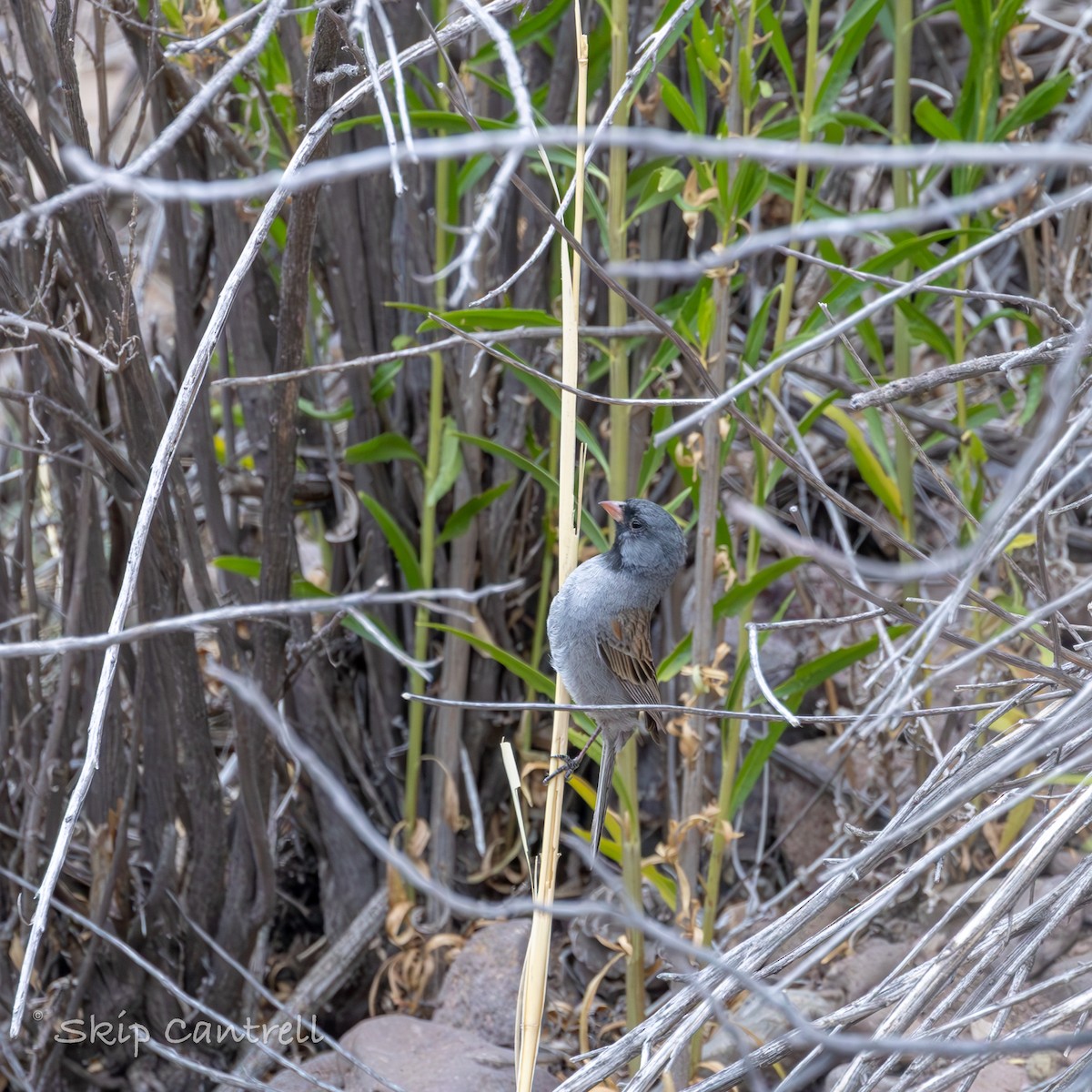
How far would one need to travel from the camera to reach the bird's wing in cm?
285

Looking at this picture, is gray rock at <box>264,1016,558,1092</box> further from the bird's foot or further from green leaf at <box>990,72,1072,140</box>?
green leaf at <box>990,72,1072,140</box>

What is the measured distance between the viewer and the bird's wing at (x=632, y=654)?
285cm

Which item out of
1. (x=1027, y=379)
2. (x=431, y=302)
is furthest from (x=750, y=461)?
(x=431, y=302)

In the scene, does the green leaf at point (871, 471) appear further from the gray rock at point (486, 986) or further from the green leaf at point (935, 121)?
the gray rock at point (486, 986)

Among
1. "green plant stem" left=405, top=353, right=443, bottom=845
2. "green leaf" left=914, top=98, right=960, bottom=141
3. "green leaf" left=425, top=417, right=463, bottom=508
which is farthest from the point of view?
"green plant stem" left=405, top=353, right=443, bottom=845

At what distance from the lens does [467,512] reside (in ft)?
9.98

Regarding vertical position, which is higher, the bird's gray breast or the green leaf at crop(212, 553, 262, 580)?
the green leaf at crop(212, 553, 262, 580)

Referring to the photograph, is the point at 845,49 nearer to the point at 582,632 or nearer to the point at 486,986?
the point at 582,632

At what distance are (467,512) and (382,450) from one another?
285 millimetres

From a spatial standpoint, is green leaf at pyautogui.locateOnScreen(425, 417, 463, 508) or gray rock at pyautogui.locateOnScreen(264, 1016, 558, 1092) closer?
gray rock at pyautogui.locateOnScreen(264, 1016, 558, 1092)

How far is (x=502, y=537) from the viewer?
3.27 meters

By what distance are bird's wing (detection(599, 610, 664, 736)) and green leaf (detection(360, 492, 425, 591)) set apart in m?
0.56

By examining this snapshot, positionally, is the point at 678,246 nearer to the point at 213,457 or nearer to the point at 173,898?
the point at 213,457

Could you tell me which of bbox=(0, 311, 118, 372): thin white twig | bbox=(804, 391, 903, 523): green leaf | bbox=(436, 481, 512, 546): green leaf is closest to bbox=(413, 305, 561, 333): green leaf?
bbox=(436, 481, 512, 546): green leaf
